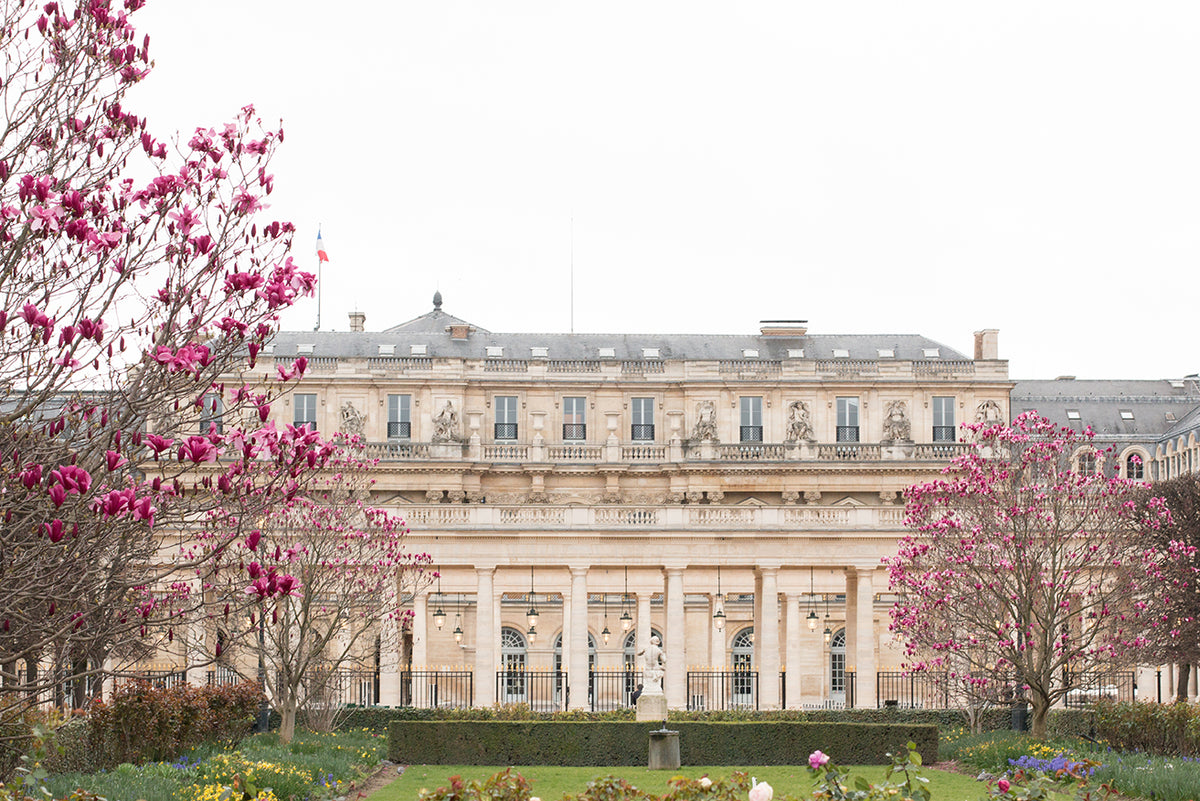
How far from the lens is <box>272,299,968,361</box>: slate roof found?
239 feet

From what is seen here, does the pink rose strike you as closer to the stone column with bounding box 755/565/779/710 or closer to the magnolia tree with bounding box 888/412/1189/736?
the magnolia tree with bounding box 888/412/1189/736

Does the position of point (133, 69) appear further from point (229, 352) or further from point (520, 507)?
point (520, 507)

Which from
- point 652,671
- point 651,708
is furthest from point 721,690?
point 651,708

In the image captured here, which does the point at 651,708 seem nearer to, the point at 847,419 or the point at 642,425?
the point at 642,425

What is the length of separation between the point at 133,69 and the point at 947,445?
60502 millimetres

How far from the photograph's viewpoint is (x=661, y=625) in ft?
225

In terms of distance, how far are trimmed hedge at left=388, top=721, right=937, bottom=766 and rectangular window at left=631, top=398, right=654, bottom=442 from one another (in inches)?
1514

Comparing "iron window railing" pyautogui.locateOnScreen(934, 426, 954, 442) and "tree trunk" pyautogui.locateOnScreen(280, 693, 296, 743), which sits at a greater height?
"iron window railing" pyautogui.locateOnScreen(934, 426, 954, 442)

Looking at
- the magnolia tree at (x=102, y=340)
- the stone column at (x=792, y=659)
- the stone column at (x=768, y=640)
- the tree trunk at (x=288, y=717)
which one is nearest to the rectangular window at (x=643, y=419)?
the stone column at (x=792, y=659)

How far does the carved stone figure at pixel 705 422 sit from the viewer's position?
70438 millimetres

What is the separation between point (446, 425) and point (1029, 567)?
134 feet

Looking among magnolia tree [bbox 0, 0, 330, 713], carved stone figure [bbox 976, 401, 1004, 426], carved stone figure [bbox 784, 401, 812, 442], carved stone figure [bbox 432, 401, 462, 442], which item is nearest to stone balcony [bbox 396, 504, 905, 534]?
carved stone figure [bbox 432, 401, 462, 442]

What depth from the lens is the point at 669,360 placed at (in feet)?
235

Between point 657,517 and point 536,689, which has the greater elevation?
point 657,517
